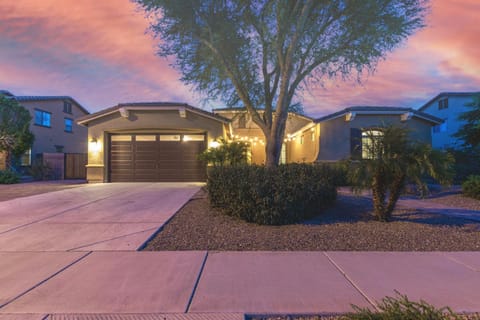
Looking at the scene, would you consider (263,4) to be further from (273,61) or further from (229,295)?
(229,295)

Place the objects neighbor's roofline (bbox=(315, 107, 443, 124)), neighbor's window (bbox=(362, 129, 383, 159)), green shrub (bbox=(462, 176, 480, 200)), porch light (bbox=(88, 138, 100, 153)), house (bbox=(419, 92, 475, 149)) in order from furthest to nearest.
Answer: house (bbox=(419, 92, 475, 149)) → porch light (bbox=(88, 138, 100, 153)) → neighbor's roofline (bbox=(315, 107, 443, 124)) → green shrub (bbox=(462, 176, 480, 200)) → neighbor's window (bbox=(362, 129, 383, 159))

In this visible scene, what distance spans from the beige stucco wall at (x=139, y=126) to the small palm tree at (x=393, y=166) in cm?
945

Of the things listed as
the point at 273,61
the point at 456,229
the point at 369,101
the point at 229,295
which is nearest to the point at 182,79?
the point at 273,61

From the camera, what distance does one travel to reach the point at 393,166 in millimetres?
5414

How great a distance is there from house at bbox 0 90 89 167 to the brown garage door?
31.5ft

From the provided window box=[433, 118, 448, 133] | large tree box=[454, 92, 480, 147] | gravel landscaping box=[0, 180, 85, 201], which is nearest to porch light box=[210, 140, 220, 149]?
gravel landscaping box=[0, 180, 85, 201]

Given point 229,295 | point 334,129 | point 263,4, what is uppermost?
point 263,4

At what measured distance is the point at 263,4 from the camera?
7898mm

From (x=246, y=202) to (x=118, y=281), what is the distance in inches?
120

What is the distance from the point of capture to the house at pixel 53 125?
64.1ft

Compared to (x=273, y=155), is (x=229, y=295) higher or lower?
lower

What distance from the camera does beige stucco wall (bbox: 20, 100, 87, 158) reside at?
1973 centimetres

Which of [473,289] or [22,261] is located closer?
[473,289]

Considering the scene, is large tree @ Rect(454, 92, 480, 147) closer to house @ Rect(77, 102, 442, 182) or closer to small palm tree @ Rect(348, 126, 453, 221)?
house @ Rect(77, 102, 442, 182)
